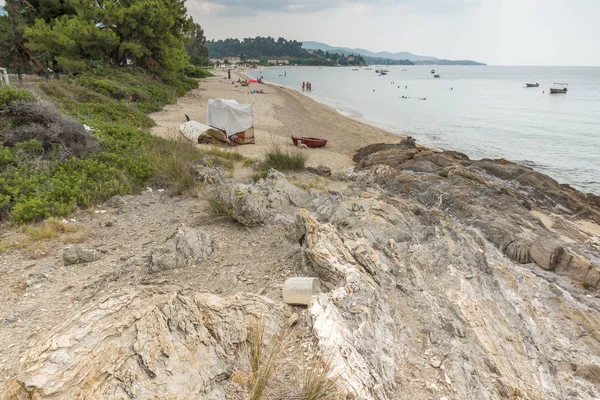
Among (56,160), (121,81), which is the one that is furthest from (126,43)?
(56,160)

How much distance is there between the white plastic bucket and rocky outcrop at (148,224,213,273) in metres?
1.82

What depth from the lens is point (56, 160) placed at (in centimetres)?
920

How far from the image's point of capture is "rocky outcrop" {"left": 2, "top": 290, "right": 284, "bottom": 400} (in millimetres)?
2650

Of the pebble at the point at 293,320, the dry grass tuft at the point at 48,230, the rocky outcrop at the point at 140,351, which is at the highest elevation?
the rocky outcrop at the point at 140,351

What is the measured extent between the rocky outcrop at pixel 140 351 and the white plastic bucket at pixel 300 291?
1.63ft

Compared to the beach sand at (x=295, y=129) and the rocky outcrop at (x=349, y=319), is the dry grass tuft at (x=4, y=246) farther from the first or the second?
the beach sand at (x=295, y=129)

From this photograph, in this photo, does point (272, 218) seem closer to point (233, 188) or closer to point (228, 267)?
point (233, 188)

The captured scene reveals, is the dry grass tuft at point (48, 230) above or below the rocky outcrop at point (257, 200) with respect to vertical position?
below

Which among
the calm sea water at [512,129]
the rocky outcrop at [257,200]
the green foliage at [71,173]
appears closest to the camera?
the rocky outcrop at [257,200]

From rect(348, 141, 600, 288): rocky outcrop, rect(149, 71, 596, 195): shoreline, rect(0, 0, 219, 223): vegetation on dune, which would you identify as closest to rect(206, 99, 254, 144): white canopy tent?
rect(149, 71, 596, 195): shoreline

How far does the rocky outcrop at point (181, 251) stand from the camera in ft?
17.3

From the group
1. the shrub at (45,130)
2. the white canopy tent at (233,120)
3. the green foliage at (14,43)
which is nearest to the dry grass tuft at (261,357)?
the shrub at (45,130)

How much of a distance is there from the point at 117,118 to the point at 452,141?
21375mm

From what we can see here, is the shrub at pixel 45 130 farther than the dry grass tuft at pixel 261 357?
Yes
